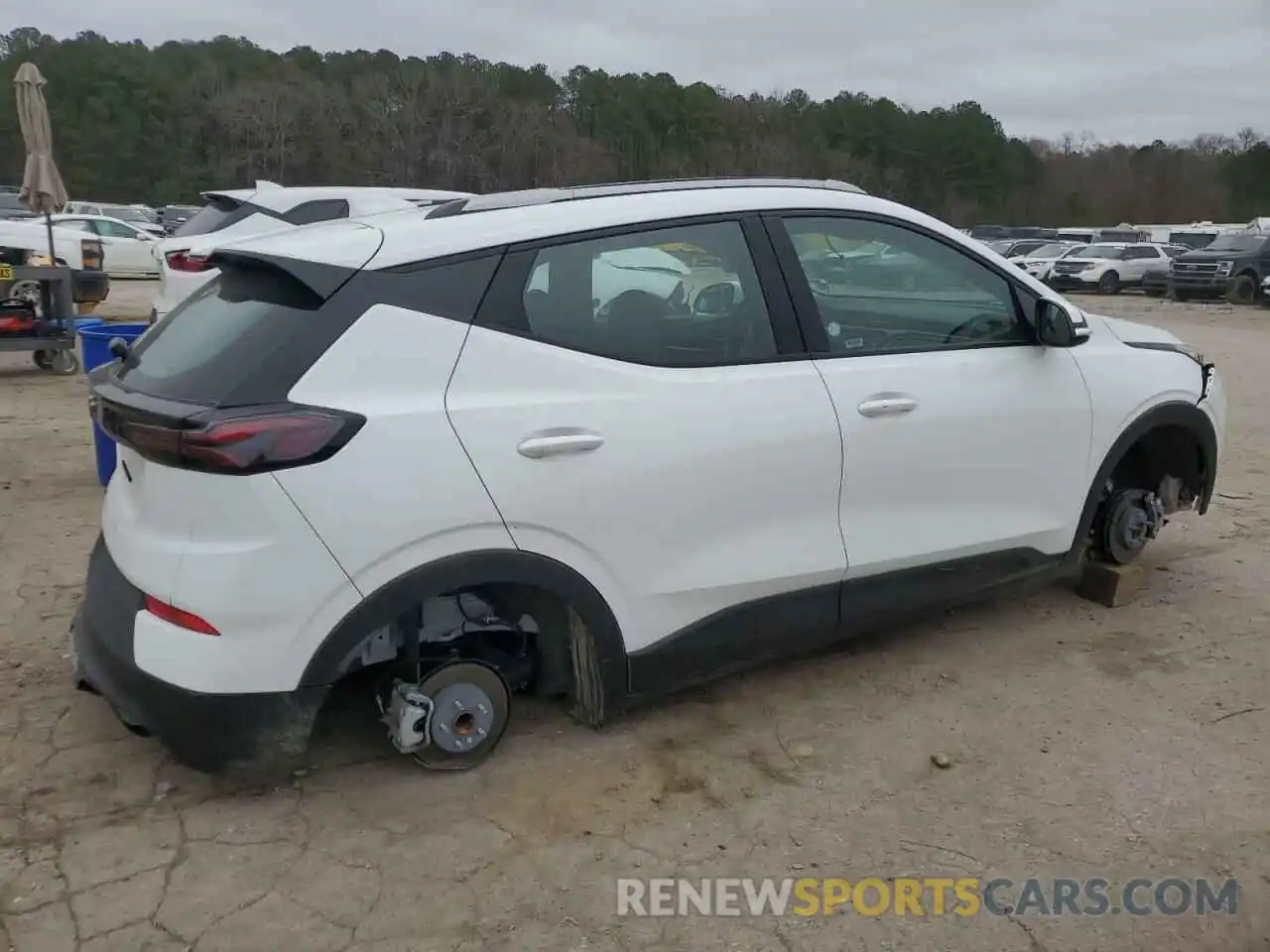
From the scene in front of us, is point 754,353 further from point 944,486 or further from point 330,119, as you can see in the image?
point 330,119

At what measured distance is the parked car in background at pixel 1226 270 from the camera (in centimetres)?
2567

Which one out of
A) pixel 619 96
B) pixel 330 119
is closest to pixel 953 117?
pixel 619 96

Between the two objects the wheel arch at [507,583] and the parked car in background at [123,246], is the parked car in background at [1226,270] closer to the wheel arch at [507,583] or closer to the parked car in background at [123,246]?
the parked car in background at [123,246]

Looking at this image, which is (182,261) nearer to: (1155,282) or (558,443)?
(558,443)

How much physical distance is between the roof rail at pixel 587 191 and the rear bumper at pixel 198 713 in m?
1.46

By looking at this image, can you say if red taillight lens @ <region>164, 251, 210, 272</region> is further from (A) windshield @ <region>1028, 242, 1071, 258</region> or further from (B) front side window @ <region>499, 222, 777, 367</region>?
(A) windshield @ <region>1028, 242, 1071, 258</region>

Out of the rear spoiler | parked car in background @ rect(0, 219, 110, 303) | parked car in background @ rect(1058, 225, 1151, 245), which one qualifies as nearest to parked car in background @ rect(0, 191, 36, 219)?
parked car in background @ rect(0, 219, 110, 303)

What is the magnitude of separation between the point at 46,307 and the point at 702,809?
9884mm

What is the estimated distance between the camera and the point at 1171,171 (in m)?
83.1

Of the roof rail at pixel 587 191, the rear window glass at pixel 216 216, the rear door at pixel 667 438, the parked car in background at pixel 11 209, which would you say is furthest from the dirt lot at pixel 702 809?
the parked car in background at pixel 11 209

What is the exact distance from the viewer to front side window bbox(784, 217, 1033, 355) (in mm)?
3576

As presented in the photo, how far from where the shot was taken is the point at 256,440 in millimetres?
2566

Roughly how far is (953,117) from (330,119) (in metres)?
49.6

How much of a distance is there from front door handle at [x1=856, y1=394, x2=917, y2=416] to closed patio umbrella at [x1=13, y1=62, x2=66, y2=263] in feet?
35.5
